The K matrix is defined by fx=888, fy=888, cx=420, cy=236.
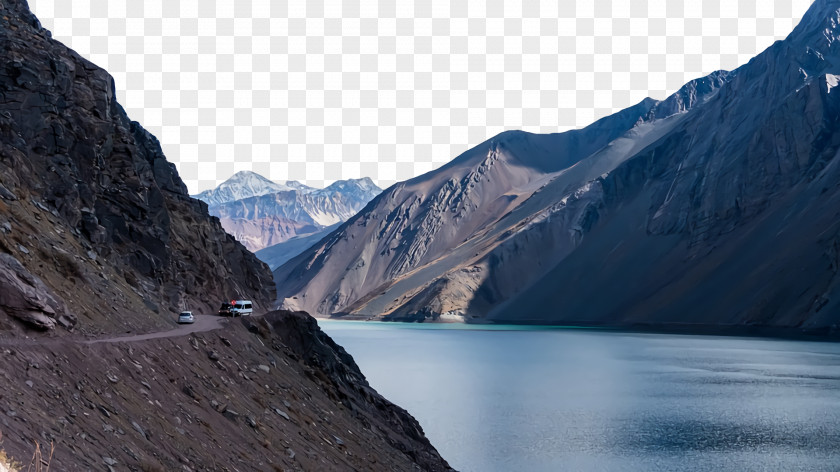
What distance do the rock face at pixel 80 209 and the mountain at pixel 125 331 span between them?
8 cm

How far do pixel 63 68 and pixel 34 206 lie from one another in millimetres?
8515

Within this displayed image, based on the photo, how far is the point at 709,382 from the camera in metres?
72.2

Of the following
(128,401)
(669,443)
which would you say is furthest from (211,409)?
(669,443)

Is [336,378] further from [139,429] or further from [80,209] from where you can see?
[139,429]

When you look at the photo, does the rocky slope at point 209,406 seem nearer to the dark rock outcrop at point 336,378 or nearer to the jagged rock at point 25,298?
the dark rock outcrop at point 336,378

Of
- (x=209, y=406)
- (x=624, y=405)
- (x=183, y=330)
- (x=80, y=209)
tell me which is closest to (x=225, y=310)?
(x=80, y=209)

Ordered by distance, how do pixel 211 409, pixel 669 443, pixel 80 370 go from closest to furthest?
1. pixel 80 370
2. pixel 211 409
3. pixel 669 443

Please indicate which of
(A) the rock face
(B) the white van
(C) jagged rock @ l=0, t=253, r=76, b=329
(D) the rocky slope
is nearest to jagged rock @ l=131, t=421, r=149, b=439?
(D) the rocky slope

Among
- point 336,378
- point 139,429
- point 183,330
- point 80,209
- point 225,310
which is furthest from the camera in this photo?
point 225,310

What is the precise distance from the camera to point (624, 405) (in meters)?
59.8

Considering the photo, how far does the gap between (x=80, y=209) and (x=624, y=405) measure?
1555 inches

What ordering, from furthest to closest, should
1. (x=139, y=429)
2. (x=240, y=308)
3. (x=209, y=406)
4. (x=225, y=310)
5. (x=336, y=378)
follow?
1. (x=240, y=308)
2. (x=225, y=310)
3. (x=336, y=378)
4. (x=209, y=406)
5. (x=139, y=429)

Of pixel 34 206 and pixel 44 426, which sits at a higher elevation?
pixel 34 206

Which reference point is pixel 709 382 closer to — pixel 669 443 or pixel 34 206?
pixel 669 443
